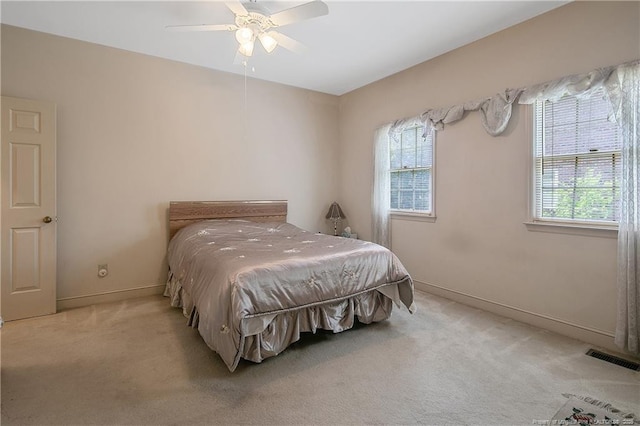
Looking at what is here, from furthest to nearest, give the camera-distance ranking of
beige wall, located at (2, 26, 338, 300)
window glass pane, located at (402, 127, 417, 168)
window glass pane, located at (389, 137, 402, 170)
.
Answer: window glass pane, located at (389, 137, 402, 170), window glass pane, located at (402, 127, 417, 168), beige wall, located at (2, 26, 338, 300)

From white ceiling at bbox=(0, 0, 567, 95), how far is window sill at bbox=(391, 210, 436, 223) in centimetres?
183

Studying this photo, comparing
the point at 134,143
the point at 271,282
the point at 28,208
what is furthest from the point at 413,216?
the point at 28,208

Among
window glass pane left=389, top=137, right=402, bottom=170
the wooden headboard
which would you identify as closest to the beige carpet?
the wooden headboard

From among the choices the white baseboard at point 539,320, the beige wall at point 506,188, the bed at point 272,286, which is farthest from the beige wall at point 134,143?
the white baseboard at point 539,320

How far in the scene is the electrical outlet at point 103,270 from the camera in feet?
11.2

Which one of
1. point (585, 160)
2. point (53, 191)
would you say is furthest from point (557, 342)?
point (53, 191)

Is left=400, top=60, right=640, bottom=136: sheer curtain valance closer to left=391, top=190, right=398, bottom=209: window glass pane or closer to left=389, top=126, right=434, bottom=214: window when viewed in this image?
left=389, top=126, right=434, bottom=214: window

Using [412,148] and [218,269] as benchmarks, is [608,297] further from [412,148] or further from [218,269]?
[218,269]

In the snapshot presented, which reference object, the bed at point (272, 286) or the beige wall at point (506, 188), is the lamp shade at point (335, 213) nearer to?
the beige wall at point (506, 188)

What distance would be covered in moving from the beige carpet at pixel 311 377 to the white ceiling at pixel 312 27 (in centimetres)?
276

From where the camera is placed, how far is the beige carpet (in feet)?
5.60

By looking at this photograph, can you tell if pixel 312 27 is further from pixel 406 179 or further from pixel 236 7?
pixel 406 179

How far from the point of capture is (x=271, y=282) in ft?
7.13

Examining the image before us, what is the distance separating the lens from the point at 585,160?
2.56 meters
